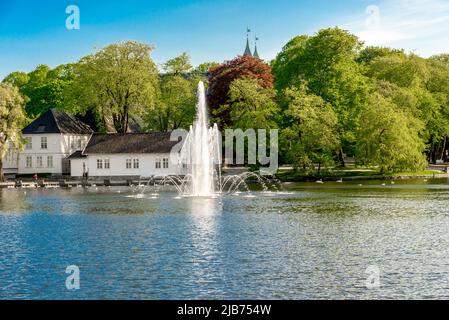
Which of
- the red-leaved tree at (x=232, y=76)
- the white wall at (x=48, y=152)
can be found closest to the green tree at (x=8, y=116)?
the white wall at (x=48, y=152)

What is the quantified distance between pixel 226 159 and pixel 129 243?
58.8 metres

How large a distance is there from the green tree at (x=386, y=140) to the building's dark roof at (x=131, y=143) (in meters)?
22.7

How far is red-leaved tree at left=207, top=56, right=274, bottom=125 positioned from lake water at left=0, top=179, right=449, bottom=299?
4230cm

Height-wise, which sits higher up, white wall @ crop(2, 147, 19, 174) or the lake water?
white wall @ crop(2, 147, 19, 174)

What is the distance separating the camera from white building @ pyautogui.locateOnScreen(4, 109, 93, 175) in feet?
277

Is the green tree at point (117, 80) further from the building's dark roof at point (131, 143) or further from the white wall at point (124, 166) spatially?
the white wall at point (124, 166)

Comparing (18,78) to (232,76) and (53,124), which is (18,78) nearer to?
(53,124)

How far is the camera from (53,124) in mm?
84562

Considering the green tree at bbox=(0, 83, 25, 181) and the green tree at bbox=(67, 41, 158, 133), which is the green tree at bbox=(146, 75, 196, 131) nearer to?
the green tree at bbox=(67, 41, 158, 133)

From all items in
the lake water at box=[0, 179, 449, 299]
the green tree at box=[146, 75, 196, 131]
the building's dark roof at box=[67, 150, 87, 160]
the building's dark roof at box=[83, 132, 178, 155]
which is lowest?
the lake water at box=[0, 179, 449, 299]

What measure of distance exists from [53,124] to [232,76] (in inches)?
964

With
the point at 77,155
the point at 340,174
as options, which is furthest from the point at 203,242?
the point at 77,155

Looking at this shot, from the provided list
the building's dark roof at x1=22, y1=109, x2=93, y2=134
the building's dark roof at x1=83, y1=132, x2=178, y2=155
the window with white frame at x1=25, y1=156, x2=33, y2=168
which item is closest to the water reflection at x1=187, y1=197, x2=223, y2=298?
the building's dark roof at x1=83, y1=132, x2=178, y2=155
